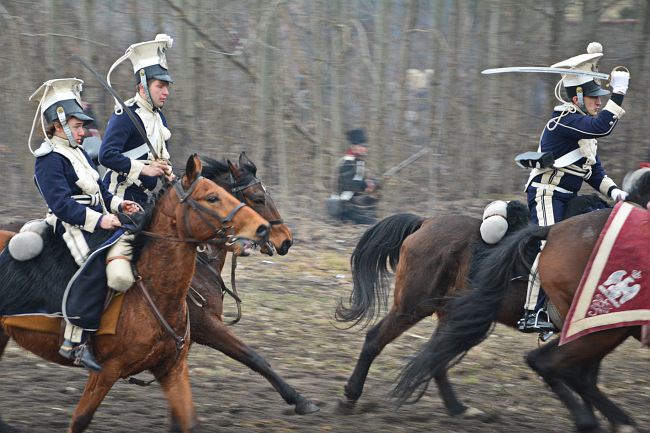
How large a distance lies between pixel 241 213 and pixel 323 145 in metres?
10.5

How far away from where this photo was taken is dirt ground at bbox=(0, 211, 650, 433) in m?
6.63

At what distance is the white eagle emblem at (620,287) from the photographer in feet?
18.7

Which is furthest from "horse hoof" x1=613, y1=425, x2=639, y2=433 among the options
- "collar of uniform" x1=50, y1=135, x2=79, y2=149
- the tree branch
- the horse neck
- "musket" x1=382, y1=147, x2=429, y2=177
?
the tree branch

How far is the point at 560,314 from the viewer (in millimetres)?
6129

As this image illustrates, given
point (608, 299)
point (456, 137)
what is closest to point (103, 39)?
point (456, 137)

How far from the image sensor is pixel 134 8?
15680 millimetres

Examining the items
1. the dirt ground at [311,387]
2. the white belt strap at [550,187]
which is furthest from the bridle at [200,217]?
the white belt strap at [550,187]

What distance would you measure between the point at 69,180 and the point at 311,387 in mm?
2896

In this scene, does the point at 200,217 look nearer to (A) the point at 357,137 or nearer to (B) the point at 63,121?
(B) the point at 63,121

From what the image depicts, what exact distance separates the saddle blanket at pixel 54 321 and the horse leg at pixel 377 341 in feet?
7.49

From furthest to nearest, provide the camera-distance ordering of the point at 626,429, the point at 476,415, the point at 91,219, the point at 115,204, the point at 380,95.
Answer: the point at 380,95, the point at 476,415, the point at 115,204, the point at 626,429, the point at 91,219

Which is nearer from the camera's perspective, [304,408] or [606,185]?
[304,408]

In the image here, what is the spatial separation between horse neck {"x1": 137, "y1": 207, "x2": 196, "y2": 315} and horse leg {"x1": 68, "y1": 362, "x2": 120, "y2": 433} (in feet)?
1.59

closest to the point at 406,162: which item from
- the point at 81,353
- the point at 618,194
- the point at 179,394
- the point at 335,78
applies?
the point at 335,78
